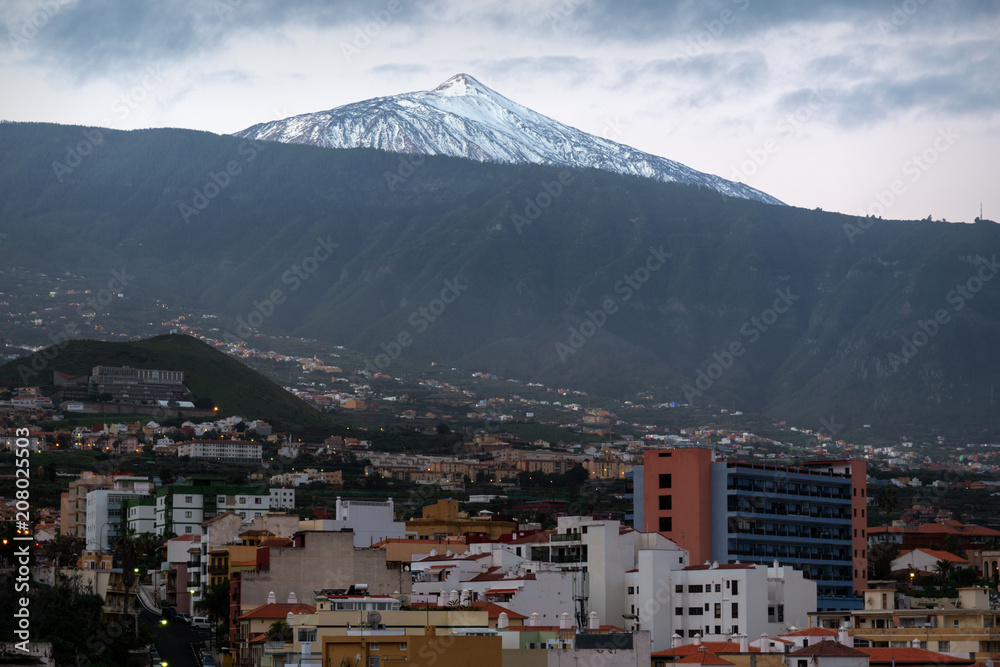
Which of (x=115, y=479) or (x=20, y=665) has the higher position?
(x=115, y=479)

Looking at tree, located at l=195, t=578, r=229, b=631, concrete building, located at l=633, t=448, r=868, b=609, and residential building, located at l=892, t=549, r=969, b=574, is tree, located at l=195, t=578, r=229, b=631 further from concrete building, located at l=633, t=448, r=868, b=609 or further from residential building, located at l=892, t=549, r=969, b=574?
residential building, located at l=892, t=549, r=969, b=574

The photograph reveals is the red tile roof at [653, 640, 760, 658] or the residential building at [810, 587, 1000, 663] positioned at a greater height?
the residential building at [810, 587, 1000, 663]

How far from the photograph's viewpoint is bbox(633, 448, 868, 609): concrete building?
9338cm

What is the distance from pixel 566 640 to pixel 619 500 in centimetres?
12232

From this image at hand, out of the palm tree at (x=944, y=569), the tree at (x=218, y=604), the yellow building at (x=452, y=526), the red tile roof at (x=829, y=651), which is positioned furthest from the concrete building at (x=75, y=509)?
the red tile roof at (x=829, y=651)

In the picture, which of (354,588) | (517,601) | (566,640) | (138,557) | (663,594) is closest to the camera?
(566,640)

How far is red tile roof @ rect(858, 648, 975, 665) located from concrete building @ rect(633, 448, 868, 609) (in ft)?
99.3

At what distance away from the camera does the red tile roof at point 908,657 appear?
56500 mm

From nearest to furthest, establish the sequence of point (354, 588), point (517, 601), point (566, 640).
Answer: point (566, 640)
point (354, 588)
point (517, 601)

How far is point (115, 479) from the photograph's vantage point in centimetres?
15512

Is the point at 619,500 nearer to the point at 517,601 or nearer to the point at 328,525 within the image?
the point at 328,525

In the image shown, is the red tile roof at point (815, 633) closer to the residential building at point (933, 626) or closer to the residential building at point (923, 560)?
the residential building at point (933, 626)

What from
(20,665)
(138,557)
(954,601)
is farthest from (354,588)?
(138,557)

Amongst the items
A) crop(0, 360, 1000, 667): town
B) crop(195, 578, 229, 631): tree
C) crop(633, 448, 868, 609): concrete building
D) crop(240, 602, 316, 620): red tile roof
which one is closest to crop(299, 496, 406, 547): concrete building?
crop(0, 360, 1000, 667): town
